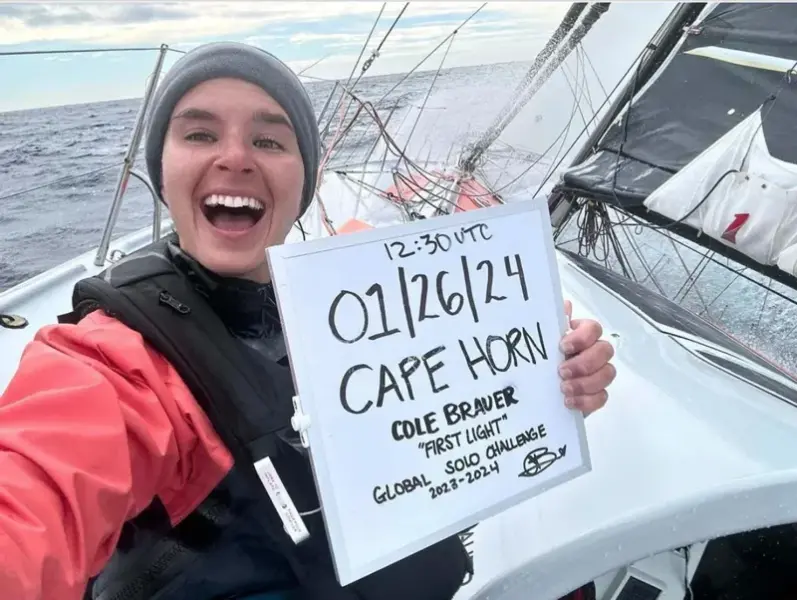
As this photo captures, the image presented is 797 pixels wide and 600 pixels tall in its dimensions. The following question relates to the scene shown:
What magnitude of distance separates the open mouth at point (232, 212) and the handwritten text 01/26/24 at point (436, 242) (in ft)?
0.96

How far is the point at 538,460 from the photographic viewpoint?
875 millimetres

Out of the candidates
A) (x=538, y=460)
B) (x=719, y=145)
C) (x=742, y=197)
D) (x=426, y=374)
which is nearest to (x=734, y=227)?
(x=742, y=197)

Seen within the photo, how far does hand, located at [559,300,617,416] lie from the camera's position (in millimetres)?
901

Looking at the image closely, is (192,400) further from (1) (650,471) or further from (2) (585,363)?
(1) (650,471)

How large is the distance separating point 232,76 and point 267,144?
0.41 ft

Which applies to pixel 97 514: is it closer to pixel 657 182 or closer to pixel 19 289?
pixel 19 289

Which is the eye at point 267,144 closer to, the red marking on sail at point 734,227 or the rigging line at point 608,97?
the red marking on sail at point 734,227

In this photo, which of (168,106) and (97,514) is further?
(168,106)

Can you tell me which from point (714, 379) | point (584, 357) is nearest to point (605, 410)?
point (714, 379)

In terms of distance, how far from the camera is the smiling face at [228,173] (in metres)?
0.93

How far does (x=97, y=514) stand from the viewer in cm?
62

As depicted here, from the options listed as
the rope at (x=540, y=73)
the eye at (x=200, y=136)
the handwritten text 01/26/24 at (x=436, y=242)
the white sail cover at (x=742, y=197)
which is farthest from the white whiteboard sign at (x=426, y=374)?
the rope at (x=540, y=73)

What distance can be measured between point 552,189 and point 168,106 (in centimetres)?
194

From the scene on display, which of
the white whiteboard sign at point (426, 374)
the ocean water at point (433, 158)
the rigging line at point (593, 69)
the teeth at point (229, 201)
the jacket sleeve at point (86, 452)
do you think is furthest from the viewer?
the rigging line at point (593, 69)
